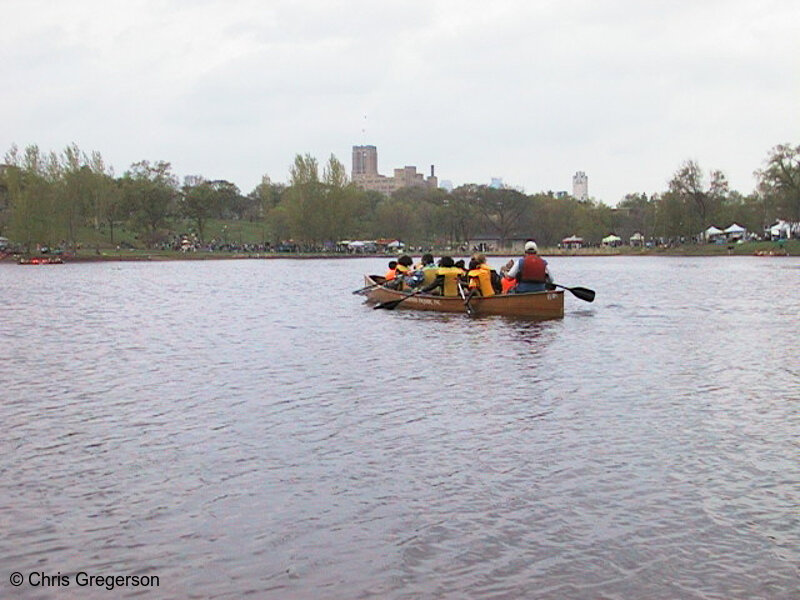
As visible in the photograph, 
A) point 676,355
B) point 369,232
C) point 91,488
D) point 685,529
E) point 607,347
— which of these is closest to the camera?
point 685,529

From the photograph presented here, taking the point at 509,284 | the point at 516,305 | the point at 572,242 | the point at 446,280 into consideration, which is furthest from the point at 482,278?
the point at 572,242

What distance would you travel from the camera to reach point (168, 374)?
17250 mm

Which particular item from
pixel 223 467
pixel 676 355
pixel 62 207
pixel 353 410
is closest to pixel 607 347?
pixel 676 355

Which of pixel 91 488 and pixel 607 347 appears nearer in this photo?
pixel 91 488

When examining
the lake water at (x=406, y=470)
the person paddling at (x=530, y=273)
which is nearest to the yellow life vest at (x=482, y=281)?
the person paddling at (x=530, y=273)

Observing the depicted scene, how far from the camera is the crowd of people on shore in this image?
28.0 m

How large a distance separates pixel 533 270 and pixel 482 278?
166 centimetres

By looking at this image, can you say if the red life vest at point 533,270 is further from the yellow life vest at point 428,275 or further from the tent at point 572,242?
the tent at point 572,242

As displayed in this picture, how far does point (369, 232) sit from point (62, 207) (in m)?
62.8

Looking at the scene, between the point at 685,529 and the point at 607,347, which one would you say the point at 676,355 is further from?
the point at 685,529

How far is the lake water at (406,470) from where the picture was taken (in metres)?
7.19

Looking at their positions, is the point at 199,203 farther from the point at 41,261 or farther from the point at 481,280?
the point at 481,280

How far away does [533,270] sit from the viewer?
27875 millimetres

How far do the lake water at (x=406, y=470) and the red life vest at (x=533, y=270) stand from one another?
673cm
